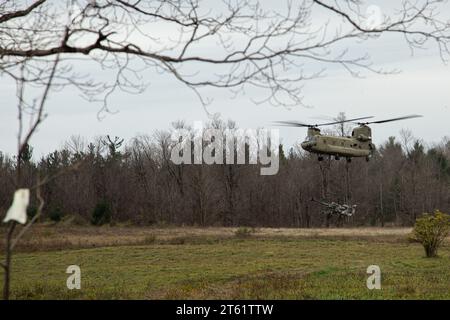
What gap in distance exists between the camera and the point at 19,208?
14.6 feet

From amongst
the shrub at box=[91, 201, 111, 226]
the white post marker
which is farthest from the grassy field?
the shrub at box=[91, 201, 111, 226]

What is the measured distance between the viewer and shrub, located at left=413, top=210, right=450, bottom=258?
2353cm

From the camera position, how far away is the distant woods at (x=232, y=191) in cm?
6425

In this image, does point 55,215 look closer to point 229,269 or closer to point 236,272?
point 229,269

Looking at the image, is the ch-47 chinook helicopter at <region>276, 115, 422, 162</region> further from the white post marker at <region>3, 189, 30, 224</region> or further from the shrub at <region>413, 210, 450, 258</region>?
the white post marker at <region>3, 189, 30, 224</region>

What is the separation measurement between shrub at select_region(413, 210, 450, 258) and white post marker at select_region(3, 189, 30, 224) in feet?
68.5

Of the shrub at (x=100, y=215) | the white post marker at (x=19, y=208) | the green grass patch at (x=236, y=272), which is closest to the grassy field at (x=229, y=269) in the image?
the green grass patch at (x=236, y=272)

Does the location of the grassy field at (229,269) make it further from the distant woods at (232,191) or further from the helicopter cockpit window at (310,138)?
the distant woods at (232,191)

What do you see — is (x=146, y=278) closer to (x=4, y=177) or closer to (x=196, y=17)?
(x=196, y=17)

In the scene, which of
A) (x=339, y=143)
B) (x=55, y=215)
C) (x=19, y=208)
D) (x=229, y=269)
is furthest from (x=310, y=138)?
(x=55, y=215)

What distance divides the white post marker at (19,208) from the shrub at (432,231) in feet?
68.5

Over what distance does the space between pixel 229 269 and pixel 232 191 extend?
156ft

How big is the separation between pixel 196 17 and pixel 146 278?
10.5 metres

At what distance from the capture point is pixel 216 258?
23359mm
